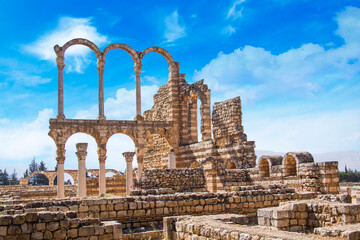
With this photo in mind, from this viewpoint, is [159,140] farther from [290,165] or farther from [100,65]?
[290,165]

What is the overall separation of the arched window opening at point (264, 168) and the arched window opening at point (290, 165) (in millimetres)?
1364

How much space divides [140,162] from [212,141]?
16.7 feet

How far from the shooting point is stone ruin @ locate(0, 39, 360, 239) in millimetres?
7648

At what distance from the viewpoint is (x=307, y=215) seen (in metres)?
9.67

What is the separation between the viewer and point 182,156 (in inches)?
1137

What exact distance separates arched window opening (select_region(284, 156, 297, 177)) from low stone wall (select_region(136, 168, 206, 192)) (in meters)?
3.70

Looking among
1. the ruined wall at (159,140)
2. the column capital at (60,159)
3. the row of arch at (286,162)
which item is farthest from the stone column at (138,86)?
the row of arch at (286,162)

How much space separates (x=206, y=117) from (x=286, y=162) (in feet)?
33.2

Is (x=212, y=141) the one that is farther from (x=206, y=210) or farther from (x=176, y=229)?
(x=176, y=229)

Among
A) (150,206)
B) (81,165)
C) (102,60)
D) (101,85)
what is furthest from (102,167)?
(150,206)

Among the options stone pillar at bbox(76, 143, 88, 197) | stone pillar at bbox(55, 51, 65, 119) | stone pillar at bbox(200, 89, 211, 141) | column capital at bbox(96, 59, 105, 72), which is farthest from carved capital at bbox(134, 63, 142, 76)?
stone pillar at bbox(76, 143, 88, 197)

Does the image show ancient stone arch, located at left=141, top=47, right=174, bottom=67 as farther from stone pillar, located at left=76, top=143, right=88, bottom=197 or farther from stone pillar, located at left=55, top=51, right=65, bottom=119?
stone pillar, located at left=76, top=143, right=88, bottom=197

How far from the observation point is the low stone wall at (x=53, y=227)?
725cm

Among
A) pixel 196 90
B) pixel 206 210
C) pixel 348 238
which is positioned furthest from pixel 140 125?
pixel 348 238
